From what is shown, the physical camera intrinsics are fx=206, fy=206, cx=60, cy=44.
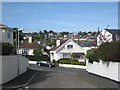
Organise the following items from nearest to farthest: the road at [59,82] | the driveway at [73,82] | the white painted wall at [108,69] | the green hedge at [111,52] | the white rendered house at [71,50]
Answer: the road at [59,82]
the driveway at [73,82]
the white painted wall at [108,69]
the green hedge at [111,52]
the white rendered house at [71,50]

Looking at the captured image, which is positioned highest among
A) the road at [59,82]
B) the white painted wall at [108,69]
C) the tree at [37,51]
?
the tree at [37,51]

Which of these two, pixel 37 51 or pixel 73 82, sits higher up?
pixel 37 51

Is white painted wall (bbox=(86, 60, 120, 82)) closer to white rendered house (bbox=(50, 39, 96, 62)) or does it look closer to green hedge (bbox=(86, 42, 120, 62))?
green hedge (bbox=(86, 42, 120, 62))

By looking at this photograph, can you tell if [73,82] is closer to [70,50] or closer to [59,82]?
[59,82]

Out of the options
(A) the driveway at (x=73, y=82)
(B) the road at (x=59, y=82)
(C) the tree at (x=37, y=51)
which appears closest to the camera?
(B) the road at (x=59, y=82)

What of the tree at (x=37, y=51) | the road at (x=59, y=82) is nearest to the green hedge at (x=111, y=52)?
the road at (x=59, y=82)

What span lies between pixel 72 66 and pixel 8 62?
30385 millimetres

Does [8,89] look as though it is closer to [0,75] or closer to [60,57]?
[0,75]

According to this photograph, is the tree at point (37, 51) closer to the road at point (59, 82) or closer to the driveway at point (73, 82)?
the road at point (59, 82)

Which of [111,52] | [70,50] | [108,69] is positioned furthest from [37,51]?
[111,52]

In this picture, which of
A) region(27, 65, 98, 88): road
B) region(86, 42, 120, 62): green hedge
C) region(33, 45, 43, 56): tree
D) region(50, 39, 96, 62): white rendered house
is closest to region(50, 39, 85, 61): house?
region(50, 39, 96, 62): white rendered house

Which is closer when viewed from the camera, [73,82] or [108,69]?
[73,82]

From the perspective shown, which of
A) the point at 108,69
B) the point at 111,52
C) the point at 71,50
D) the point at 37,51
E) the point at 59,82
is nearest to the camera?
the point at 59,82

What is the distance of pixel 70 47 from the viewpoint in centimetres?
6116
